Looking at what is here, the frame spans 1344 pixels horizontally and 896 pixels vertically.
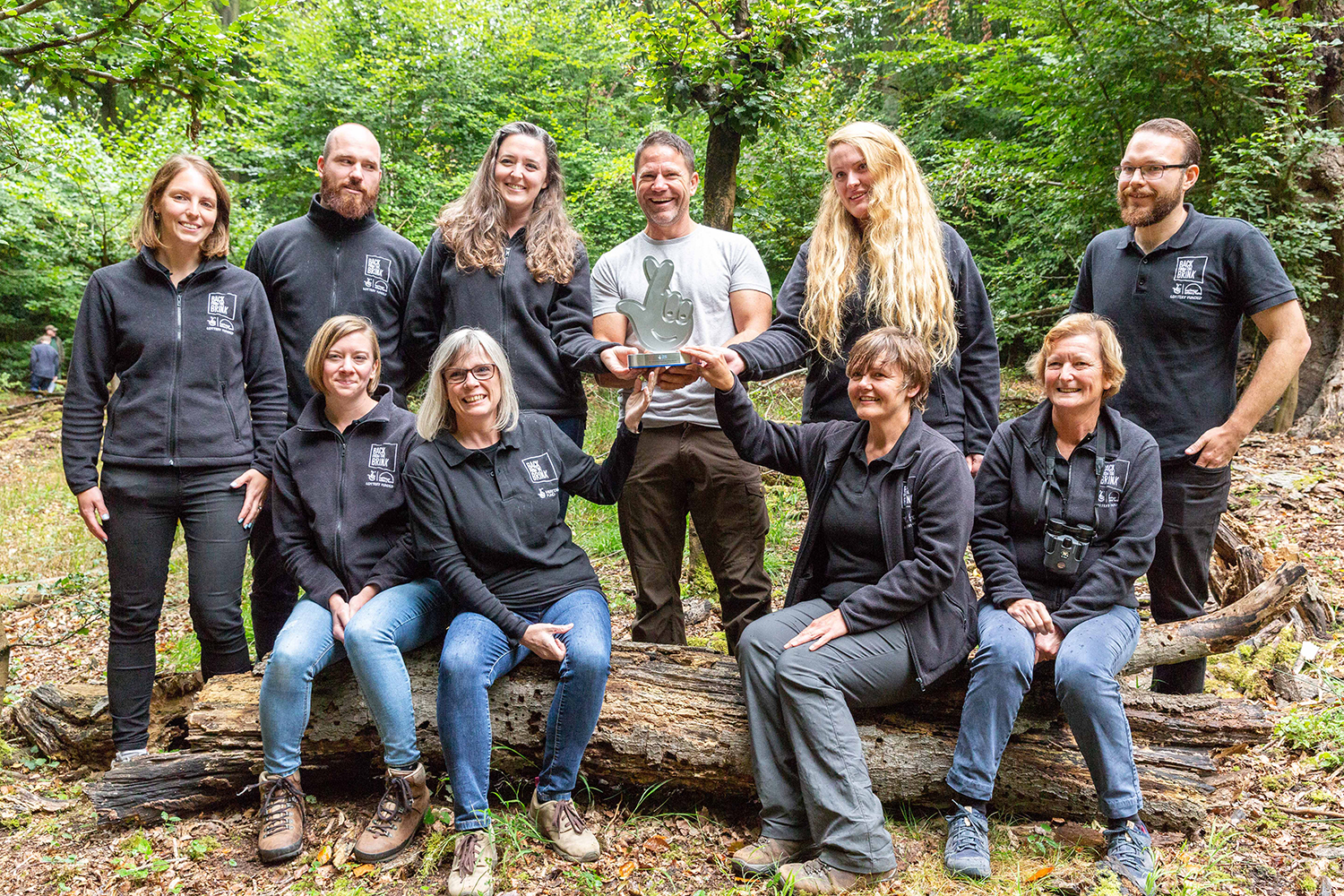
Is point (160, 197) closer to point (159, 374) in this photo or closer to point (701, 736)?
point (159, 374)

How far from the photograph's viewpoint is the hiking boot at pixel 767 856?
289 centimetres

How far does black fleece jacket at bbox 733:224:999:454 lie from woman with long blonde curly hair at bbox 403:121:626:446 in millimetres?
730

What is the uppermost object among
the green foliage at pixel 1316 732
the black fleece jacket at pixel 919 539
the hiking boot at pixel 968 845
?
the black fleece jacket at pixel 919 539

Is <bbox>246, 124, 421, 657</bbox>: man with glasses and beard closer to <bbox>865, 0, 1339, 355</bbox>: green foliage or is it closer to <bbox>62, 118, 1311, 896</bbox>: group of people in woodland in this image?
<bbox>62, 118, 1311, 896</bbox>: group of people in woodland

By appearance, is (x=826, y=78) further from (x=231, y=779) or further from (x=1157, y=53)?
(x=231, y=779)

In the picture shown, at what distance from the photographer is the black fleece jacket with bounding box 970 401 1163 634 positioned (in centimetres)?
299

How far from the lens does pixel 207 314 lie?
3.49m

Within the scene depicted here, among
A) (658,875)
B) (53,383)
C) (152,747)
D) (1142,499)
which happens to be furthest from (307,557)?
(53,383)

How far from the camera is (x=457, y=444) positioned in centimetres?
327

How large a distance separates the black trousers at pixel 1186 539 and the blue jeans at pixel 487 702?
2171 mm

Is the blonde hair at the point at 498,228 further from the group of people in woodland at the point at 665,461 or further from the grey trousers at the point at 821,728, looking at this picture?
the grey trousers at the point at 821,728

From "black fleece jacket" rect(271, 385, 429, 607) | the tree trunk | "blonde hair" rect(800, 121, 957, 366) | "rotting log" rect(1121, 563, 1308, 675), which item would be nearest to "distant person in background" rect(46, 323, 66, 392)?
the tree trunk

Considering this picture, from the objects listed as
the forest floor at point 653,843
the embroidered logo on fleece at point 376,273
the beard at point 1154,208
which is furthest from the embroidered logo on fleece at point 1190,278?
the embroidered logo on fleece at point 376,273

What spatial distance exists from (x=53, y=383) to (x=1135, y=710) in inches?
819
